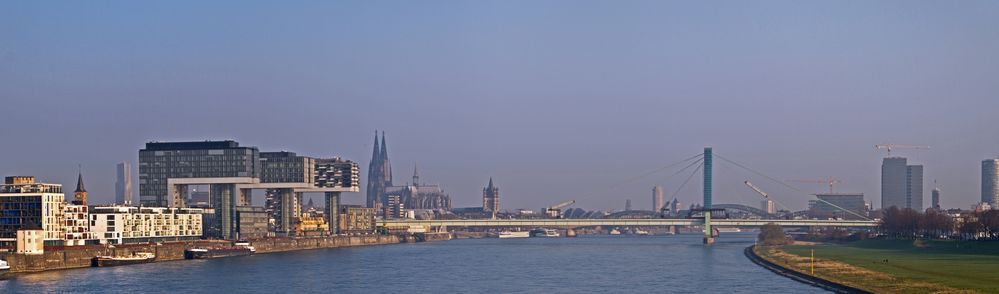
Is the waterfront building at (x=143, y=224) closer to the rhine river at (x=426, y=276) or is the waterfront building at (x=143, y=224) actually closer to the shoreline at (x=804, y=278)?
the rhine river at (x=426, y=276)

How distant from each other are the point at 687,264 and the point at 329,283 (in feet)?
123

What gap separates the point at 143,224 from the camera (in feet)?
421

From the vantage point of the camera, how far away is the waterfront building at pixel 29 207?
342 feet

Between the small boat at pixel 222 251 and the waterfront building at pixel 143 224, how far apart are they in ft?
20.7

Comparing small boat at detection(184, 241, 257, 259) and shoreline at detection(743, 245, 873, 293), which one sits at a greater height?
shoreline at detection(743, 245, 873, 293)

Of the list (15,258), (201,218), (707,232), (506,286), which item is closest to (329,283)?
(506,286)

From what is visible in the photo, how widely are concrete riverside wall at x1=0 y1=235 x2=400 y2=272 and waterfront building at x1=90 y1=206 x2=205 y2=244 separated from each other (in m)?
→ 3.76

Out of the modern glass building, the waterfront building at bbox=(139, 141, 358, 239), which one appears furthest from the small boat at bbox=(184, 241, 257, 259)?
the modern glass building

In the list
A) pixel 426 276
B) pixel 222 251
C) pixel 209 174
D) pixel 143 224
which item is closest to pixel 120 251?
pixel 143 224

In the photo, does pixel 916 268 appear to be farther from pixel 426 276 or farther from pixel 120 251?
pixel 120 251

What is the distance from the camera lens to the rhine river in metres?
76.4

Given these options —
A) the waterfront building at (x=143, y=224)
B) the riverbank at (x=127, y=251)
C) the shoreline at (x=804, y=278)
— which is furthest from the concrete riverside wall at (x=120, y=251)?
the shoreline at (x=804, y=278)

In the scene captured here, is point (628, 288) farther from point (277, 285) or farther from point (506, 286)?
point (277, 285)

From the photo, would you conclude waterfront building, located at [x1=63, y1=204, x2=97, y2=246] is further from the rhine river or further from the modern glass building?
the modern glass building
